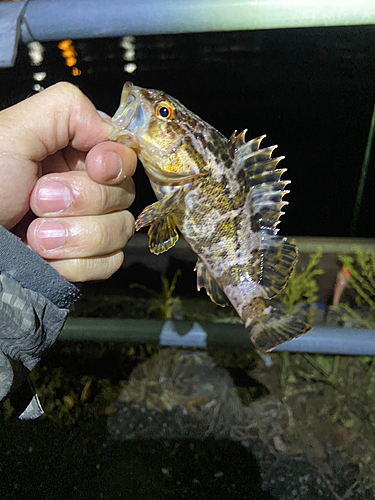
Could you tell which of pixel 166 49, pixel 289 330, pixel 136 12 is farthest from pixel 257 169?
pixel 166 49

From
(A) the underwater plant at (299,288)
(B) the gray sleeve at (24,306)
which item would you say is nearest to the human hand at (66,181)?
(B) the gray sleeve at (24,306)

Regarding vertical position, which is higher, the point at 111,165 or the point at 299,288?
the point at 111,165

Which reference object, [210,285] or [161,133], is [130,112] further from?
[210,285]

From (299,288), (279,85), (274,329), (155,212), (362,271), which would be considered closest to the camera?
(155,212)

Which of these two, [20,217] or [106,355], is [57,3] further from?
[106,355]

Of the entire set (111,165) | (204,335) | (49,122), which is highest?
(49,122)

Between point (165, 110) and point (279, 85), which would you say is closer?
point (165, 110)

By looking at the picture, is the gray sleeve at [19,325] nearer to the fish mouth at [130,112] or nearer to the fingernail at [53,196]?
the fingernail at [53,196]

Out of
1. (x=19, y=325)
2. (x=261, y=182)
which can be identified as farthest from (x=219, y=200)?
(x=19, y=325)
